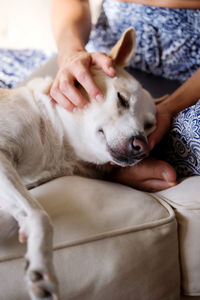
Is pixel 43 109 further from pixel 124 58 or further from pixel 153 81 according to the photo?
pixel 153 81

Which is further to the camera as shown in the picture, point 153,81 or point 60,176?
point 153,81

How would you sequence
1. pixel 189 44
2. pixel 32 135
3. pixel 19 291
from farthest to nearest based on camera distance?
pixel 189 44 → pixel 32 135 → pixel 19 291

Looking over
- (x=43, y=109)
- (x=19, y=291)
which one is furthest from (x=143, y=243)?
(x=43, y=109)

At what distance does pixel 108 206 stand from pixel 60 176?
0.95 ft

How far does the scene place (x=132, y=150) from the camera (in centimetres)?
114

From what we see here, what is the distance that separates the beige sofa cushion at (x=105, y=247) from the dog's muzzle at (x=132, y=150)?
0.14 metres

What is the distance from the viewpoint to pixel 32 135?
1.13m

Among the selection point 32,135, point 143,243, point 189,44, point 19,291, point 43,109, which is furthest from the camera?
point 189,44

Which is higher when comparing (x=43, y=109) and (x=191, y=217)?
(x=43, y=109)

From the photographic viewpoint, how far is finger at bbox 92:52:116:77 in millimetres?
1202

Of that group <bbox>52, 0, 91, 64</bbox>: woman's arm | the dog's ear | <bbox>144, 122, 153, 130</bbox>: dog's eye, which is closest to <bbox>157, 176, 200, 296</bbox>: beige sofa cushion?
<bbox>144, 122, 153, 130</bbox>: dog's eye

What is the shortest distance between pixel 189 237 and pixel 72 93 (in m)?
0.63

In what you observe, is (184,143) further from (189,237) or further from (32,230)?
(32,230)

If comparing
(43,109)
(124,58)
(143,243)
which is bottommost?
(143,243)
